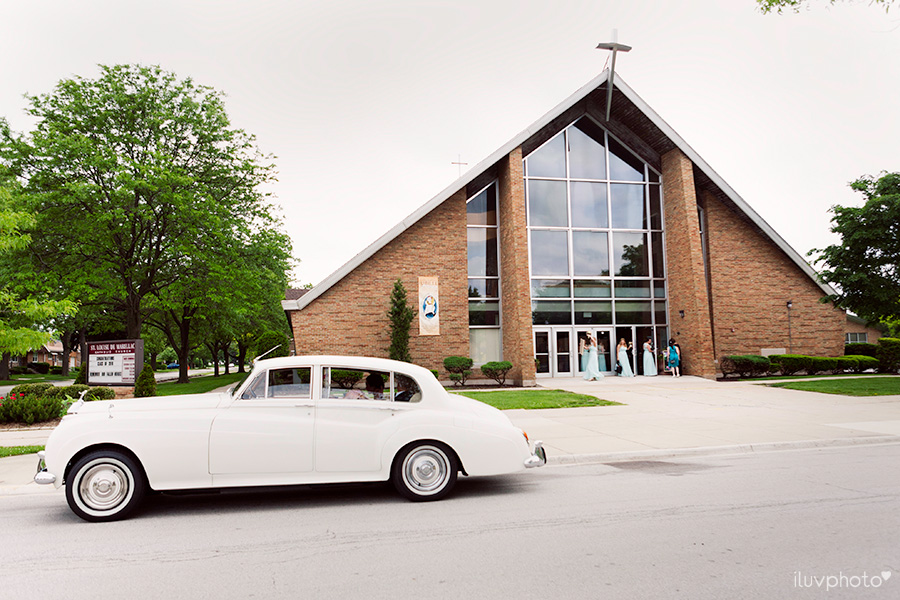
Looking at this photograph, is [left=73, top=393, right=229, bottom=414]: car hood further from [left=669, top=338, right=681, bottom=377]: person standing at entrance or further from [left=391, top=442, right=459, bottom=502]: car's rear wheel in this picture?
[left=669, top=338, right=681, bottom=377]: person standing at entrance

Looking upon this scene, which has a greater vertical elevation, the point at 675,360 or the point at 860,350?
the point at 860,350

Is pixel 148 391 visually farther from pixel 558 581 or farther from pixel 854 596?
pixel 854 596

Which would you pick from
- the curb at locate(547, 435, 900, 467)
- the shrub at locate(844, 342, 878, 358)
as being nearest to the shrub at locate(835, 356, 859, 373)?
the shrub at locate(844, 342, 878, 358)

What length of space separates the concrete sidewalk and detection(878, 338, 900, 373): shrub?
1142 centimetres

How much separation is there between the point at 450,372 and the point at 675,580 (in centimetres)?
1802

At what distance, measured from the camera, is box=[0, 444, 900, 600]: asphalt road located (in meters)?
3.80

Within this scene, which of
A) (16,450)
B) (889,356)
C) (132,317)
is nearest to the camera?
(16,450)

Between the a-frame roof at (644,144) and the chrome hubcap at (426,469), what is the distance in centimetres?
1602

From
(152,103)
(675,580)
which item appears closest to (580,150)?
(152,103)

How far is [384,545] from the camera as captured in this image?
15.3 feet

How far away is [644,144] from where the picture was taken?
2559 centimetres

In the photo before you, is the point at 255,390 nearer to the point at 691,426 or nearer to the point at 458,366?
the point at 691,426

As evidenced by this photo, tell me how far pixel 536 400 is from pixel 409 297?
8.44 meters

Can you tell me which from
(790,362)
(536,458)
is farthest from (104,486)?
(790,362)
